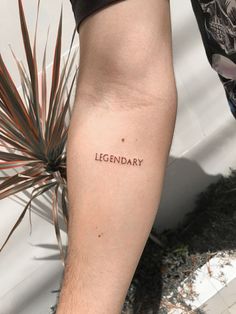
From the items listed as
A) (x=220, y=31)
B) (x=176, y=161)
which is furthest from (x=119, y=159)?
(x=176, y=161)

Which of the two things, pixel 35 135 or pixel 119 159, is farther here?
pixel 35 135

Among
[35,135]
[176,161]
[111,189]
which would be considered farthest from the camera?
[176,161]

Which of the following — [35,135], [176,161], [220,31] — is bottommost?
[176,161]

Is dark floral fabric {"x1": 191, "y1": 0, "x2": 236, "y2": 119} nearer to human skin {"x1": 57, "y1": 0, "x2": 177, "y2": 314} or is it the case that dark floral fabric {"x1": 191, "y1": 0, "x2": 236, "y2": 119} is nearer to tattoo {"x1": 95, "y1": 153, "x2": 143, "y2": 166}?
human skin {"x1": 57, "y1": 0, "x2": 177, "y2": 314}

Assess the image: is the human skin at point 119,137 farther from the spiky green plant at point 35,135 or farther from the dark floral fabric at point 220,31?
the spiky green plant at point 35,135

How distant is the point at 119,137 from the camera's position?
0.65 m

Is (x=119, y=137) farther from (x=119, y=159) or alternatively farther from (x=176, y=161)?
(x=176, y=161)

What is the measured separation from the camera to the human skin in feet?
2.02

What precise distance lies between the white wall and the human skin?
1.07 m

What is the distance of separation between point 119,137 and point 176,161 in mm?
1237

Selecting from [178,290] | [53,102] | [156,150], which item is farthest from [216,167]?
[156,150]

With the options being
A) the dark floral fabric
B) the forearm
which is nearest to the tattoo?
A: the forearm

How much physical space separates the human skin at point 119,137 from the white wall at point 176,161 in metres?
1.07

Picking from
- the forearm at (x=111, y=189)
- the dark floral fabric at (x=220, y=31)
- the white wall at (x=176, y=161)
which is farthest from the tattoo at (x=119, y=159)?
the white wall at (x=176, y=161)
